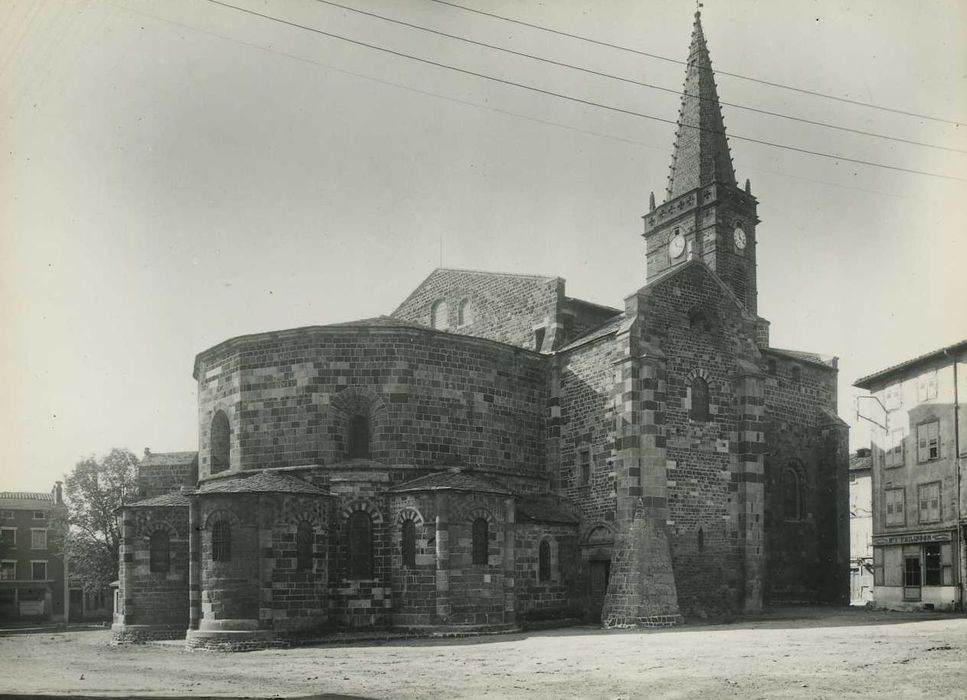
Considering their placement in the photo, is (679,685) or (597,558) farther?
(597,558)

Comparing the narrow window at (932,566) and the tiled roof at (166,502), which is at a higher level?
the tiled roof at (166,502)

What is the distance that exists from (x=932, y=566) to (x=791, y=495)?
570 centimetres

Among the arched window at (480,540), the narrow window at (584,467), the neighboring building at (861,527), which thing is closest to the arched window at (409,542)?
the arched window at (480,540)

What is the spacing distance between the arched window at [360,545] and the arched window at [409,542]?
1.07 meters

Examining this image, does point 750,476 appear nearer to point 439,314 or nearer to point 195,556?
point 439,314

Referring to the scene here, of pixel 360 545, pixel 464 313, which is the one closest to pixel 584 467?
pixel 360 545

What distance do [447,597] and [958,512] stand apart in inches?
690

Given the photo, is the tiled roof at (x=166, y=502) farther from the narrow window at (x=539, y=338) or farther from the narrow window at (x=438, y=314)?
the narrow window at (x=539, y=338)

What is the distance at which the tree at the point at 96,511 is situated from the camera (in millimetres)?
50969

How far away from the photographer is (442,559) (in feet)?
86.2

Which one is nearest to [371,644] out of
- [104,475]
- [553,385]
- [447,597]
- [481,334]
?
[447,597]

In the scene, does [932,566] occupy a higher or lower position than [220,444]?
lower

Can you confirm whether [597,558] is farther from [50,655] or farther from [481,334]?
[50,655]

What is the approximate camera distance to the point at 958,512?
99.4 ft
